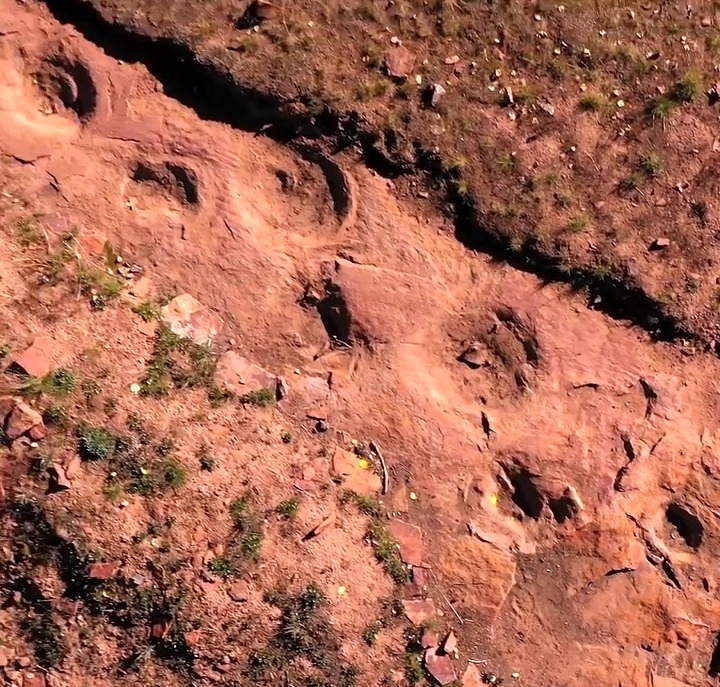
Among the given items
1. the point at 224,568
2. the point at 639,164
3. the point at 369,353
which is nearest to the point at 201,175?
the point at 369,353

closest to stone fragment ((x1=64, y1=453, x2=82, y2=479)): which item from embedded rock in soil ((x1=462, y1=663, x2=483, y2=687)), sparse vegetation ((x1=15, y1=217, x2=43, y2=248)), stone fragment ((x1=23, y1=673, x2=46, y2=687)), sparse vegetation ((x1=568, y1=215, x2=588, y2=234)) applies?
stone fragment ((x1=23, y1=673, x2=46, y2=687))

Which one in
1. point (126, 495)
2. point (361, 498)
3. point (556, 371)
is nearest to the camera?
point (126, 495)

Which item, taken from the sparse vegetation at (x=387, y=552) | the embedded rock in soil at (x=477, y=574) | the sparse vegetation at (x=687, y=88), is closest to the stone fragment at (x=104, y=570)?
the sparse vegetation at (x=387, y=552)

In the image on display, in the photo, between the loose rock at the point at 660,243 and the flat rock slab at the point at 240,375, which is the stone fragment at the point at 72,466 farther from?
the loose rock at the point at 660,243

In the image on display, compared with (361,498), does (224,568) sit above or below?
below

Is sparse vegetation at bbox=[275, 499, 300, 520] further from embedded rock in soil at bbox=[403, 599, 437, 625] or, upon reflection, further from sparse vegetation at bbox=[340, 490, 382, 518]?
embedded rock in soil at bbox=[403, 599, 437, 625]

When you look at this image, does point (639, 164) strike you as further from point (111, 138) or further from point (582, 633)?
point (111, 138)

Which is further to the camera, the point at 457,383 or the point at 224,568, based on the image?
→ the point at 457,383
